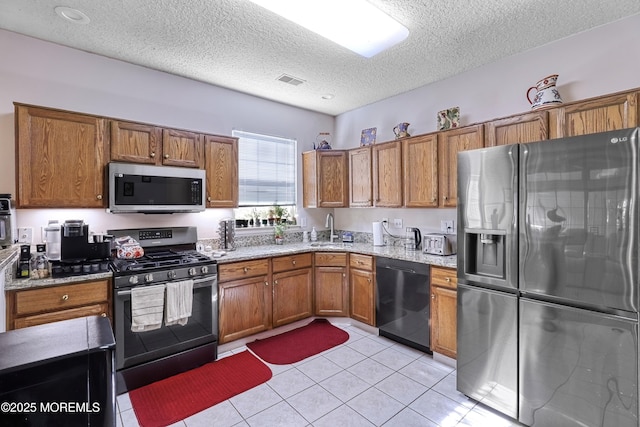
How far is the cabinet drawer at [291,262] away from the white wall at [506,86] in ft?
3.49

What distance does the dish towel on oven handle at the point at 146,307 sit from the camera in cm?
245

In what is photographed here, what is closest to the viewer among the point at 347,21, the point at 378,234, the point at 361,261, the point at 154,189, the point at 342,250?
the point at 347,21

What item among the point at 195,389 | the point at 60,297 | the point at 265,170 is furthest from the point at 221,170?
the point at 195,389

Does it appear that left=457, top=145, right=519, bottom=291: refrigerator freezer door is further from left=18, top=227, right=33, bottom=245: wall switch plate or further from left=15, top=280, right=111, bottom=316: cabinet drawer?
left=18, top=227, right=33, bottom=245: wall switch plate

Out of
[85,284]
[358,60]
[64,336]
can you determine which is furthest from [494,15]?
[85,284]

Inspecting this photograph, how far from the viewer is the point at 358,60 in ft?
9.64

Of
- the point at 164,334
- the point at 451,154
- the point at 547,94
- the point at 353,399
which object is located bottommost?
the point at 353,399

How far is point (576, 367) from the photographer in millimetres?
1802

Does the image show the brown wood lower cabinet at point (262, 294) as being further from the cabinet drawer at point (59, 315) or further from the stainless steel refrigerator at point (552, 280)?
the stainless steel refrigerator at point (552, 280)

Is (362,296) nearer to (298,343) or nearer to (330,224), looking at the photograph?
(298,343)

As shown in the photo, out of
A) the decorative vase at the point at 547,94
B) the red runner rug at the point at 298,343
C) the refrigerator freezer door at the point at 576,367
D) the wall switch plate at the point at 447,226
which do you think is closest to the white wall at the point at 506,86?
the wall switch plate at the point at 447,226

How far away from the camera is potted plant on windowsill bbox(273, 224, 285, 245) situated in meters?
4.06

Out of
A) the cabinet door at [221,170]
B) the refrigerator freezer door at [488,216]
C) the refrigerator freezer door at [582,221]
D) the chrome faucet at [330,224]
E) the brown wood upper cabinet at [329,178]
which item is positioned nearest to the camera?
the refrigerator freezer door at [582,221]

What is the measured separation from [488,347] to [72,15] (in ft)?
12.6
